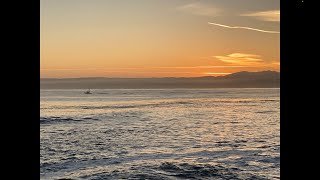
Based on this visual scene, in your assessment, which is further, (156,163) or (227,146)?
(227,146)

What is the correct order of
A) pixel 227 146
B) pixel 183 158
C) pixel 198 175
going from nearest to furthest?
1. pixel 198 175
2. pixel 183 158
3. pixel 227 146
